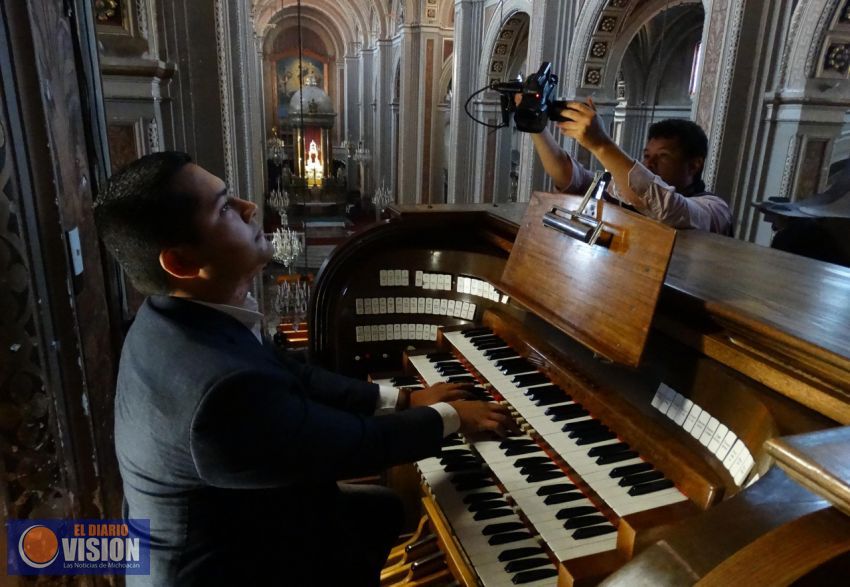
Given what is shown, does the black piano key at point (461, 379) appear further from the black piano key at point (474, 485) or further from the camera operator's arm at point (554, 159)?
the camera operator's arm at point (554, 159)

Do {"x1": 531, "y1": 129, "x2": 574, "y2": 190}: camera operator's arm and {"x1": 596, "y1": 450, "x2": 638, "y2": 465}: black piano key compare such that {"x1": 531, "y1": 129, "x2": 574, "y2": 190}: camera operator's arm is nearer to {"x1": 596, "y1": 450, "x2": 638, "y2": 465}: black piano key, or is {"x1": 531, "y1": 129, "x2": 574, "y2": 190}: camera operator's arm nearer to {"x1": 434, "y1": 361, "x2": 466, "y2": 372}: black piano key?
{"x1": 434, "y1": 361, "x2": 466, "y2": 372}: black piano key

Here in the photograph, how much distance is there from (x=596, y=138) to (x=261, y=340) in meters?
1.38

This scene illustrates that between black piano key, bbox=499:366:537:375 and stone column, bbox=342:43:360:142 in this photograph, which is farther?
stone column, bbox=342:43:360:142

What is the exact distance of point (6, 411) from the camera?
1532 mm

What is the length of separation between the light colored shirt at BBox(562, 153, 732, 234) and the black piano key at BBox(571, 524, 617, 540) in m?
1.24

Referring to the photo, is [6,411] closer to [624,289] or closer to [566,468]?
[566,468]

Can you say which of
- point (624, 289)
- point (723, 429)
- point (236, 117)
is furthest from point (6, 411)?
point (236, 117)

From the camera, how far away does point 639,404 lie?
155 cm

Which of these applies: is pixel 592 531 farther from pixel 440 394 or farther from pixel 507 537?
pixel 440 394

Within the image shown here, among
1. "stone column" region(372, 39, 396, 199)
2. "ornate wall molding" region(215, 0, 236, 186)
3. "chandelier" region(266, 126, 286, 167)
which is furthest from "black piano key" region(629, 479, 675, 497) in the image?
"stone column" region(372, 39, 396, 199)

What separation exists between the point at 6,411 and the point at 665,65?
15.2m

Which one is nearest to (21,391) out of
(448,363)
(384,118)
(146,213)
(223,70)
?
(146,213)

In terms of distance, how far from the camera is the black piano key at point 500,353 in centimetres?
207

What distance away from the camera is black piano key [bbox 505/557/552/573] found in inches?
53.2
